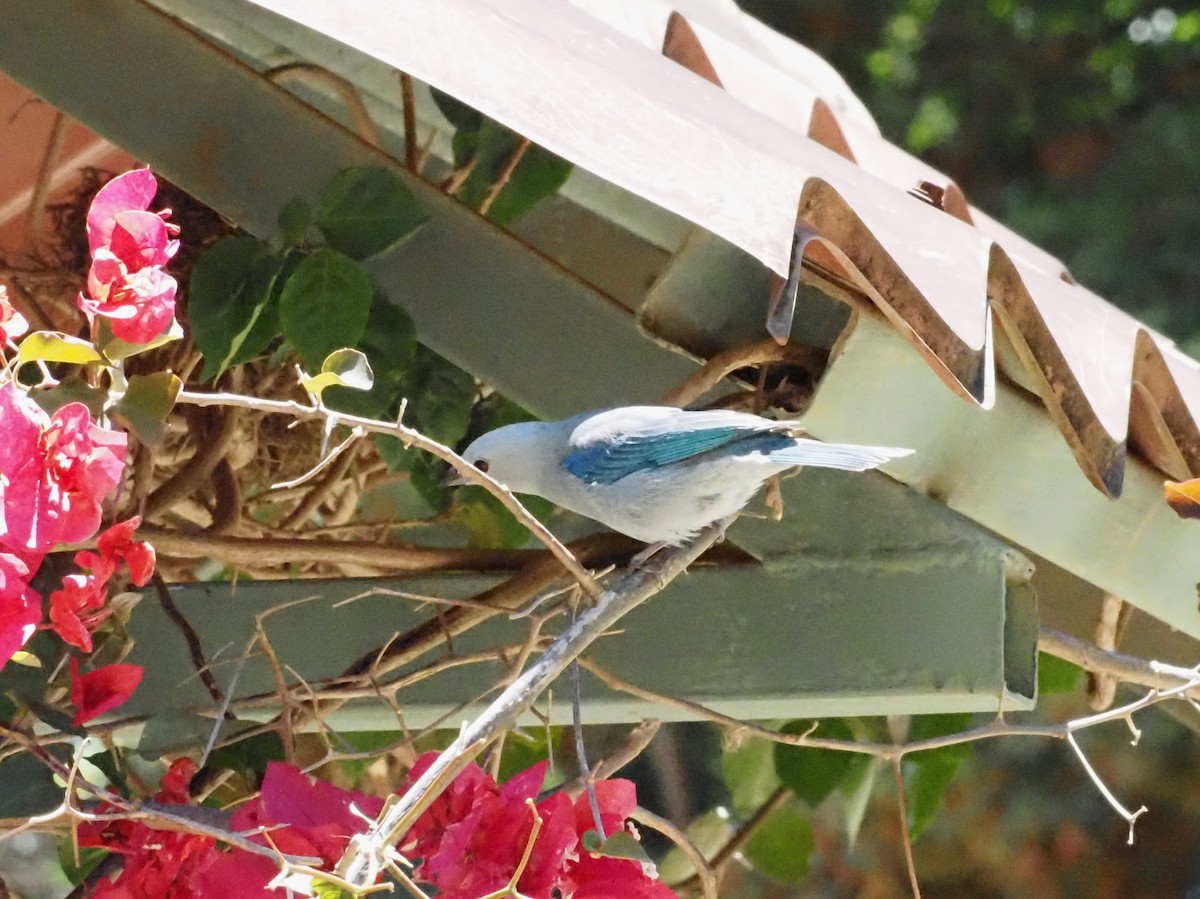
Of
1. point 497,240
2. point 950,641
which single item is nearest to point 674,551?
point 950,641

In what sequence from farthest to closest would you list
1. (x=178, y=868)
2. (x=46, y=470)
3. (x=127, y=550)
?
(x=178, y=868), (x=127, y=550), (x=46, y=470)

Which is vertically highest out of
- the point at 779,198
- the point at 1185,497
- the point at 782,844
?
the point at 779,198

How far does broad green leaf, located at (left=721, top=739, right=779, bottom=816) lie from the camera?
8.57ft

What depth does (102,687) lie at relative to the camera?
1.71 meters

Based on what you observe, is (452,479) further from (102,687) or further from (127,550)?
(127,550)

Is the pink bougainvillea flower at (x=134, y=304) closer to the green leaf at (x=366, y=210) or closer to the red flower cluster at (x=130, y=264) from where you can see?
the red flower cluster at (x=130, y=264)

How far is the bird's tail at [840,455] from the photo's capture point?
5.79 ft

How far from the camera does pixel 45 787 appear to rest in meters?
1.84

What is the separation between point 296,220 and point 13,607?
79 centimetres

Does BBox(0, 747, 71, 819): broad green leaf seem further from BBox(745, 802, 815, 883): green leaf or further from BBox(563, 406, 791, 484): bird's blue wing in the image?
A: BBox(745, 802, 815, 883): green leaf

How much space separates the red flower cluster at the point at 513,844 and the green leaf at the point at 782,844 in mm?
1146

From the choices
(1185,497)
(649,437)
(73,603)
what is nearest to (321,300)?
(649,437)

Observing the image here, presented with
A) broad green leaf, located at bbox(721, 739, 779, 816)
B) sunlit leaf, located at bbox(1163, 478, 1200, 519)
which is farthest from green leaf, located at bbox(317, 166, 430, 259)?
broad green leaf, located at bbox(721, 739, 779, 816)

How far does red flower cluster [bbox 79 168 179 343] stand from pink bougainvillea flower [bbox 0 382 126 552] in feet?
0.34
